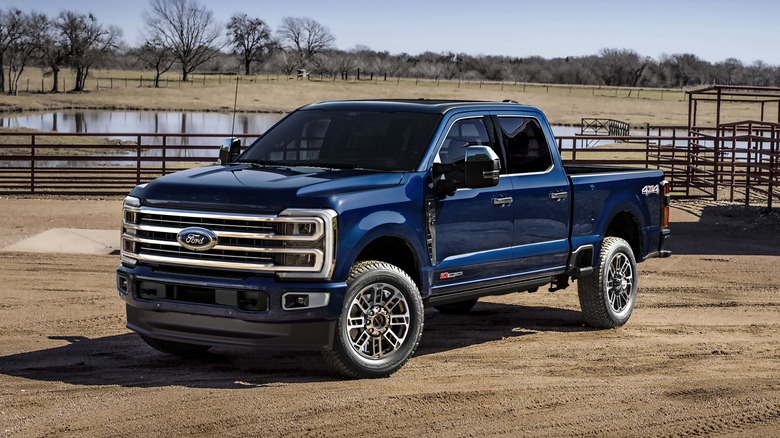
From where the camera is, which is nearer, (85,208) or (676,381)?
(676,381)

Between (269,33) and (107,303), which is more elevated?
(269,33)

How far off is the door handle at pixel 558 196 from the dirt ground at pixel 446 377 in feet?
3.81

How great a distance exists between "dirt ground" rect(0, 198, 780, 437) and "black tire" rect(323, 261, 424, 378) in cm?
14

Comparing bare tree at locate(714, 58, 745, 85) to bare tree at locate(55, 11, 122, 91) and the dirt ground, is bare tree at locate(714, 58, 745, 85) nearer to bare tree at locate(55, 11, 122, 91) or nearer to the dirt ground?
bare tree at locate(55, 11, 122, 91)

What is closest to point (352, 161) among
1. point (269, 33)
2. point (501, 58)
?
point (269, 33)

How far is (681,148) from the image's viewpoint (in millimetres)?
26688

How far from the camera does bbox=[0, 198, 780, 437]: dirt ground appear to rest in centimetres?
672

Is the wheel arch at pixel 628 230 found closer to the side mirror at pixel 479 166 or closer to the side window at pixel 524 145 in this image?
the side window at pixel 524 145

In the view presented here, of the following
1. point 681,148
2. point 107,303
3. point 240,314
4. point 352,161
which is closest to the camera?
point 240,314

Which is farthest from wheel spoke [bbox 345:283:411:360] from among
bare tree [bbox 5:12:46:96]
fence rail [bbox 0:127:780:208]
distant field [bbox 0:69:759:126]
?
bare tree [bbox 5:12:46:96]

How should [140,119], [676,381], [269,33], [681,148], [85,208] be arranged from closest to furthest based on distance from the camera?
[676,381] < [85,208] < [681,148] < [140,119] < [269,33]

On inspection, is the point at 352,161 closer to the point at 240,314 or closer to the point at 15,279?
the point at 240,314

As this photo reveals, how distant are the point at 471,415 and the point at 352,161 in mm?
2404

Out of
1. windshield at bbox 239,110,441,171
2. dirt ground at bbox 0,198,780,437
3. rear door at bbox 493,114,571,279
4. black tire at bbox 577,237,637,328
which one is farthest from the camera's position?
black tire at bbox 577,237,637,328
